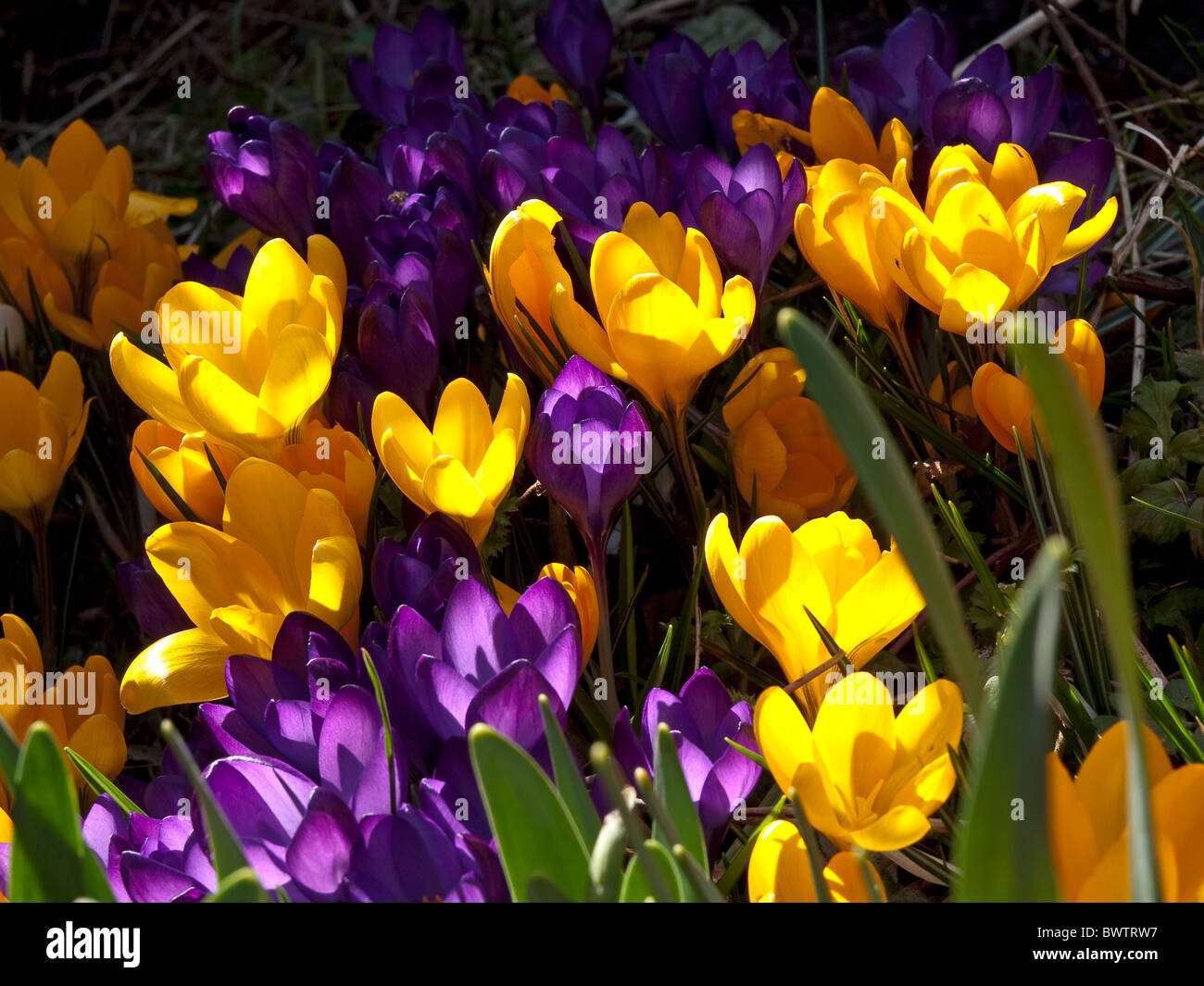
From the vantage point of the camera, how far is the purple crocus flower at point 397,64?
1.35 meters

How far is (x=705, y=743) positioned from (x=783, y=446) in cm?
30

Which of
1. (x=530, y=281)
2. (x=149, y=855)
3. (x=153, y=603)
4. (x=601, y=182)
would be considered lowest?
(x=149, y=855)

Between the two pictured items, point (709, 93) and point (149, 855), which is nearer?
point (149, 855)

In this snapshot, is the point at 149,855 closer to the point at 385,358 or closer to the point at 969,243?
the point at 385,358

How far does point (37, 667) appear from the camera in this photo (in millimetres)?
750

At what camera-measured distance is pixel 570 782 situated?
493 mm

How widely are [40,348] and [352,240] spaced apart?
47 cm

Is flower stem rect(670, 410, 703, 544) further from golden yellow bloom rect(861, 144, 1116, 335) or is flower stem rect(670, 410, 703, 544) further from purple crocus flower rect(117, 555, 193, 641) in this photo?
purple crocus flower rect(117, 555, 193, 641)

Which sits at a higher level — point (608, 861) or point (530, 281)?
point (530, 281)

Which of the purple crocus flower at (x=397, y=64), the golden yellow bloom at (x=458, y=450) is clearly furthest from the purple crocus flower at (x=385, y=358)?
the purple crocus flower at (x=397, y=64)

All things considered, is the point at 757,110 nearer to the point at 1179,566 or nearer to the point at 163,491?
the point at 1179,566

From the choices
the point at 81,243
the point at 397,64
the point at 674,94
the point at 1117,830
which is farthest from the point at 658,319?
the point at 397,64
